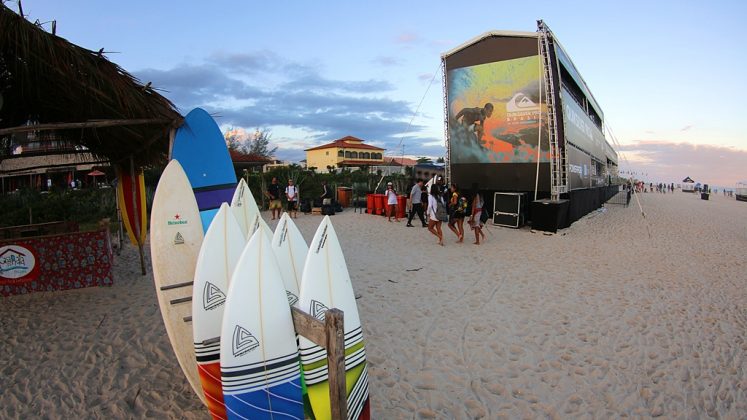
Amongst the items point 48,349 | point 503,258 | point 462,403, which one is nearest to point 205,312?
point 462,403

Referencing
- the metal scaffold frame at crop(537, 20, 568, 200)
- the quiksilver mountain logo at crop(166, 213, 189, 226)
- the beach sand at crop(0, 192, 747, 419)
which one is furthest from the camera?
the metal scaffold frame at crop(537, 20, 568, 200)

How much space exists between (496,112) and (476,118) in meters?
0.69

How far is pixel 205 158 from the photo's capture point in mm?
4961

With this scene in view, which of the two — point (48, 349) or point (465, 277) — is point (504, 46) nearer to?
point (465, 277)

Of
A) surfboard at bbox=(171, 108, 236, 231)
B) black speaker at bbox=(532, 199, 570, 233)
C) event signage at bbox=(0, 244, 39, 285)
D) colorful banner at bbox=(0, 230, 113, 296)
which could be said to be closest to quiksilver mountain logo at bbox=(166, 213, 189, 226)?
surfboard at bbox=(171, 108, 236, 231)

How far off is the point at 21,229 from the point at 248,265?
609cm

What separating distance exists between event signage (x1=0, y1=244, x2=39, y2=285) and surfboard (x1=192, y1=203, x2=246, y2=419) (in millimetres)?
4185

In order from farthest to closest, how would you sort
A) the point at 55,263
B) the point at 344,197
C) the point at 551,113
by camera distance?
the point at 344,197
the point at 551,113
the point at 55,263

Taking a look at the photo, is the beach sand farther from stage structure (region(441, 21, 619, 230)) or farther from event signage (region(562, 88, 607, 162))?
event signage (region(562, 88, 607, 162))

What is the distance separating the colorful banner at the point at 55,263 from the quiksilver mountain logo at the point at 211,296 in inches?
160

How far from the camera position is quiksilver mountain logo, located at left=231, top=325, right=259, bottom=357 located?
226cm

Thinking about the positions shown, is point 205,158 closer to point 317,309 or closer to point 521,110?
point 317,309

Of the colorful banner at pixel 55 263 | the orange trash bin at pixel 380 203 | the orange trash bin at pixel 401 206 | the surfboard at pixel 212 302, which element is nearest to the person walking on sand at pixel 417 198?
the orange trash bin at pixel 401 206

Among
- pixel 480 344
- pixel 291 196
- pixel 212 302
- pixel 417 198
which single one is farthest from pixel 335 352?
pixel 291 196
